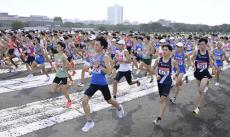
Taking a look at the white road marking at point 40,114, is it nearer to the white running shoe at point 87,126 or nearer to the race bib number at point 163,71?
the white running shoe at point 87,126

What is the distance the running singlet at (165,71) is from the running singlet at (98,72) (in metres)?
1.73

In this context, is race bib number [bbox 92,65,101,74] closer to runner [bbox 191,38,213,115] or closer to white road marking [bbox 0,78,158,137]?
white road marking [bbox 0,78,158,137]

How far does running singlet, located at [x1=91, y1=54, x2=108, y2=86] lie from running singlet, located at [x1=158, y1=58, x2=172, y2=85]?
1729mm

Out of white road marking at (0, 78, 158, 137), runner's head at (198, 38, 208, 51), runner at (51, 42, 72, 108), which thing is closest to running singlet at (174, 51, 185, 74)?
runner's head at (198, 38, 208, 51)

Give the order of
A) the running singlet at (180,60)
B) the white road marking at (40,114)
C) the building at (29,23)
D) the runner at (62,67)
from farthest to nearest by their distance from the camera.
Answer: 1. the building at (29,23)
2. the running singlet at (180,60)
3. the runner at (62,67)
4. the white road marking at (40,114)

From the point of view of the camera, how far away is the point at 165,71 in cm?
812

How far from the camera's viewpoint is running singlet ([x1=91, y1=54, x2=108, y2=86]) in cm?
697

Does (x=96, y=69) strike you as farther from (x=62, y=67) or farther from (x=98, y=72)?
(x=62, y=67)

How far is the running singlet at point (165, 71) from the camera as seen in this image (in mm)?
8109

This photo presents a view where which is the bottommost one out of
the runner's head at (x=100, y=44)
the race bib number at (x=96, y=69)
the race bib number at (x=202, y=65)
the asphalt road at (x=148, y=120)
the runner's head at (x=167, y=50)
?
the asphalt road at (x=148, y=120)

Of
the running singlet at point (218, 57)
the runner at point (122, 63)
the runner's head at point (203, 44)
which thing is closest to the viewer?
the runner's head at point (203, 44)

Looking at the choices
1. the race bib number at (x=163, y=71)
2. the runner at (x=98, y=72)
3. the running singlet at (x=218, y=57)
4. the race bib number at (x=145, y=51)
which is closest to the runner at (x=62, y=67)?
the runner at (x=98, y=72)

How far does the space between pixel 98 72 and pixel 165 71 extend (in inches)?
77.5

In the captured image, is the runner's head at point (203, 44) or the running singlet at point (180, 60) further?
the running singlet at point (180, 60)
